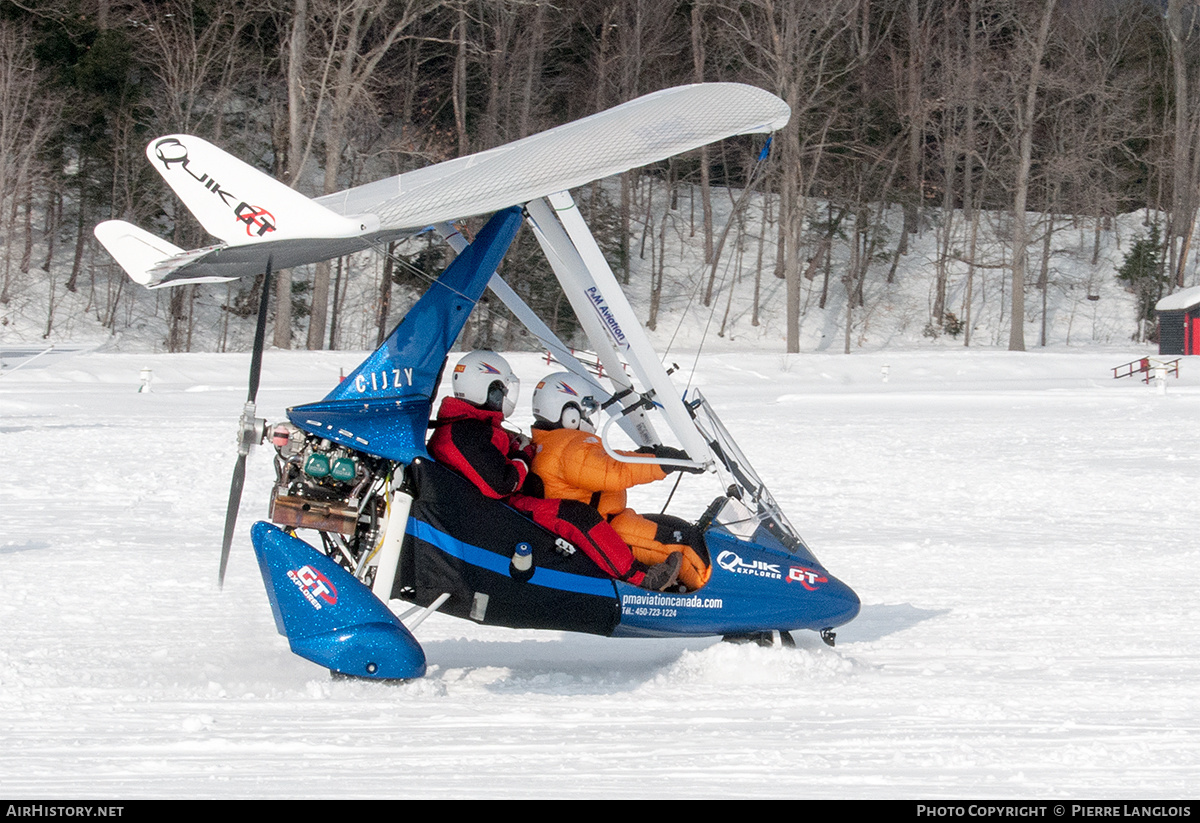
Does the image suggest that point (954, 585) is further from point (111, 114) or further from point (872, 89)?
point (872, 89)

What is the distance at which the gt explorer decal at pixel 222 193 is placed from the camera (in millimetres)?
5145

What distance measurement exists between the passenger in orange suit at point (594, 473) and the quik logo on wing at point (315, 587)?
48.6 inches

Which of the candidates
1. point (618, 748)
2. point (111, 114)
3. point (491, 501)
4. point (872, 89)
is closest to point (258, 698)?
point (491, 501)

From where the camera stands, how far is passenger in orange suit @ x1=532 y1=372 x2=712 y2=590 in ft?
19.8

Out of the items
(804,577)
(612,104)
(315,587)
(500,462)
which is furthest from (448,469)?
(612,104)

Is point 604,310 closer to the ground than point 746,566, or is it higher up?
Result: higher up

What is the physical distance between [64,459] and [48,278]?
90.3ft

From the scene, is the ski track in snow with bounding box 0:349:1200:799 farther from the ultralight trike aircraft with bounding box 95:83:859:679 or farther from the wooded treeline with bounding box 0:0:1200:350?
the wooded treeline with bounding box 0:0:1200:350

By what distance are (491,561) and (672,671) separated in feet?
3.84

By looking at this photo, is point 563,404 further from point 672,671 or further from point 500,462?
point 672,671

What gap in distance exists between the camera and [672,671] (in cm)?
636

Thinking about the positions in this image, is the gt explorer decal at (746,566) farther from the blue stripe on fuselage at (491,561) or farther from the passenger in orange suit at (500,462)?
the blue stripe on fuselage at (491,561)

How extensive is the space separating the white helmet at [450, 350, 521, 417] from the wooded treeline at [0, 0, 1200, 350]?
74.3ft

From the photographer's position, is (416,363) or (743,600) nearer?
(416,363)
